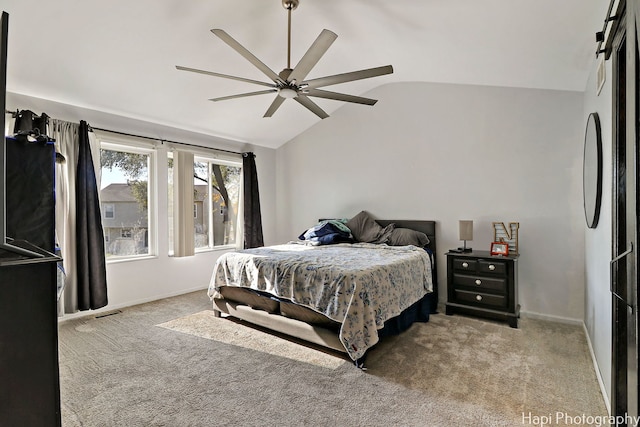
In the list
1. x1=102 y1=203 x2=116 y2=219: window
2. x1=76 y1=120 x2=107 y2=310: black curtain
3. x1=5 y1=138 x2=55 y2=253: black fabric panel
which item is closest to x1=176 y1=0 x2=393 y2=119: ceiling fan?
x1=5 y1=138 x2=55 y2=253: black fabric panel

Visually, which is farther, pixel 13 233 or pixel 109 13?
pixel 109 13

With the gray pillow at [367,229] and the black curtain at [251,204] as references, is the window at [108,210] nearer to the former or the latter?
the black curtain at [251,204]

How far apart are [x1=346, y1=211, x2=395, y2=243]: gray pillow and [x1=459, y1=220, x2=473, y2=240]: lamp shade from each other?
93cm

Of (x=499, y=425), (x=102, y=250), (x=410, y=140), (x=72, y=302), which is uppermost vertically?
(x=410, y=140)

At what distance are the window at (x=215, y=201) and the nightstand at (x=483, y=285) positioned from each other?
11.7 feet

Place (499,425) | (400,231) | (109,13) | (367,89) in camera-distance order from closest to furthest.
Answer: (499,425) → (109,13) → (400,231) → (367,89)

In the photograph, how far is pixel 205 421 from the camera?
74.2 inches

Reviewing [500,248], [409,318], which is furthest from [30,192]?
[500,248]

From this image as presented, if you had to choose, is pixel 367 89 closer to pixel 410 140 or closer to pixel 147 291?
pixel 410 140

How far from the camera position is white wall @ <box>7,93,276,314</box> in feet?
12.0

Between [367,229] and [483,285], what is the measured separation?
5.51ft

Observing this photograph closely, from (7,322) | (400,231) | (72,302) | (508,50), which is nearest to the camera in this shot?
(7,322)

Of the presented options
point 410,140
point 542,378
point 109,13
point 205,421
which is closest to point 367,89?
point 410,140

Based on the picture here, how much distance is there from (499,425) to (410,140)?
351cm
